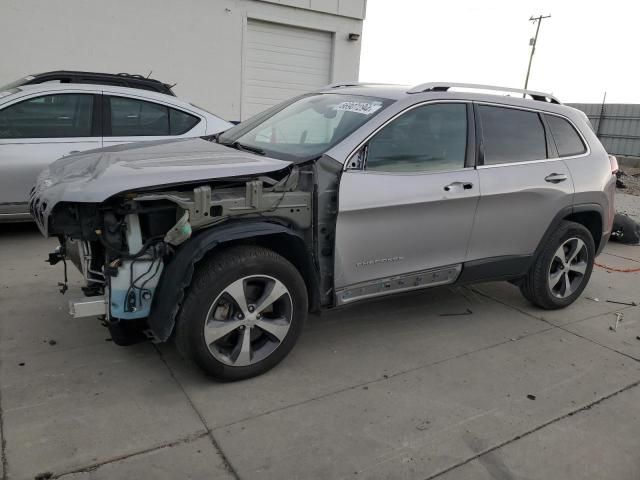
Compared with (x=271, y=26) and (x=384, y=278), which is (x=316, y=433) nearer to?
(x=384, y=278)

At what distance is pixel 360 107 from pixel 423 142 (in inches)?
20.1

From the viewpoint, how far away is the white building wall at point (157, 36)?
9.08 m

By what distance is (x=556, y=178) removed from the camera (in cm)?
438

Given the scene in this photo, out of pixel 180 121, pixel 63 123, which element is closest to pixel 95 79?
pixel 63 123

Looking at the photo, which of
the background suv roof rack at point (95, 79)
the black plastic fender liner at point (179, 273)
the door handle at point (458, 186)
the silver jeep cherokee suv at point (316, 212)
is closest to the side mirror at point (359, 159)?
the silver jeep cherokee suv at point (316, 212)

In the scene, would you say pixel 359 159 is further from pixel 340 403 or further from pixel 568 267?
pixel 568 267

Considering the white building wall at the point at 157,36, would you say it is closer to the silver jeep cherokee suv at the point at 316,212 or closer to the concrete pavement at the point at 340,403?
the concrete pavement at the point at 340,403

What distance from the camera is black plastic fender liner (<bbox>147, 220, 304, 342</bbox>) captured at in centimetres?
288

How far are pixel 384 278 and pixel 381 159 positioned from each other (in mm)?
812

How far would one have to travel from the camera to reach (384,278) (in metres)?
3.68

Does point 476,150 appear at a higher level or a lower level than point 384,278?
higher

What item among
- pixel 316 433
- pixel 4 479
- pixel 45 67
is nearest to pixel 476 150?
pixel 316 433

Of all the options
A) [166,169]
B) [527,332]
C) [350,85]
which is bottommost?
[527,332]

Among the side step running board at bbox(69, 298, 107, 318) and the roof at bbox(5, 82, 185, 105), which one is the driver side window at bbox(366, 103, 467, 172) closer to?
the side step running board at bbox(69, 298, 107, 318)
